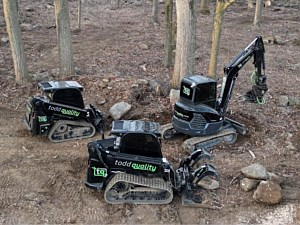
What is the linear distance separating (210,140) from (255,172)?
5.52ft

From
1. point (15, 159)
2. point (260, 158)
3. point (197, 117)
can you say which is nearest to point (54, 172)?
point (15, 159)

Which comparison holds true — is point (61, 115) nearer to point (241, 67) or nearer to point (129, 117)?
point (129, 117)

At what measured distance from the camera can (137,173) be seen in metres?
6.71

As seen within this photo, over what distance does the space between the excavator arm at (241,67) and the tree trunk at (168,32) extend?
4.69 metres

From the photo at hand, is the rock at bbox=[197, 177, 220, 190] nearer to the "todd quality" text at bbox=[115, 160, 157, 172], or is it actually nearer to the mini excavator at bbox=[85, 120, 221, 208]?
the mini excavator at bbox=[85, 120, 221, 208]

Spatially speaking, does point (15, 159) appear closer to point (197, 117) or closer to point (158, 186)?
point (158, 186)

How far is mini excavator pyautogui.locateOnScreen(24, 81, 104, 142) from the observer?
860 centimetres

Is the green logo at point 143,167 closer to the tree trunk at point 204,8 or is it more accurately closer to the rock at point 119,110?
the rock at point 119,110

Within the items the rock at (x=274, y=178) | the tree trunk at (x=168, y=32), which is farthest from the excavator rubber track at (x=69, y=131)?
the tree trunk at (x=168, y=32)

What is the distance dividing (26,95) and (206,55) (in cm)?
691

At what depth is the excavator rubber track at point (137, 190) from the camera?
262 inches

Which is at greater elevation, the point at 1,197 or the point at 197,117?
the point at 197,117

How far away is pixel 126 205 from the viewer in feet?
21.7

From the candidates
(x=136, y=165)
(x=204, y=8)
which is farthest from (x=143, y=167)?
(x=204, y=8)
